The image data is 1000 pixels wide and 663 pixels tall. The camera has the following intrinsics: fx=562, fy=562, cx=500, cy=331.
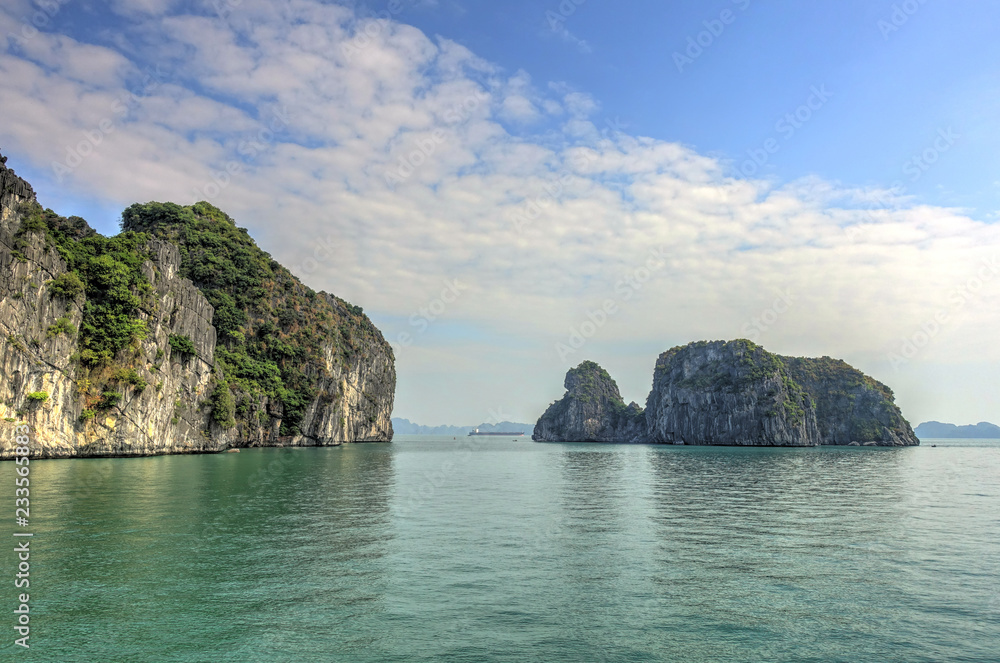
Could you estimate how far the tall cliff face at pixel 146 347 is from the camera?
5040 centimetres

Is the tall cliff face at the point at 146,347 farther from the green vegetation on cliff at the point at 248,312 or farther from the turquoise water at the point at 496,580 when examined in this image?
the turquoise water at the point at 496,580

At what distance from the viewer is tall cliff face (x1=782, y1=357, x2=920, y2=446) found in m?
171

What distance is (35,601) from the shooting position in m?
12.8

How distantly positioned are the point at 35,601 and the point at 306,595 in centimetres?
591

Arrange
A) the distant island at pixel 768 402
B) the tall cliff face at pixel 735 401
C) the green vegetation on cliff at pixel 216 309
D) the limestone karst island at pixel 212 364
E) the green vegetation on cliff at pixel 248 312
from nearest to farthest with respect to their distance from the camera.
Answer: the limestone karst island at pixel 212 364
the green vegetation on cliff at pixel 216 309
the green vegetation on cliff at pixel 248 312
the tall cliff face at pixel 735 401
the distant island at pixel 768 402

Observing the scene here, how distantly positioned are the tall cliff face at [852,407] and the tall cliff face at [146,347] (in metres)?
150

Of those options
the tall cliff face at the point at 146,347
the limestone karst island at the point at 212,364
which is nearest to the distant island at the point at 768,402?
the limestone karst island at the point at 212,364

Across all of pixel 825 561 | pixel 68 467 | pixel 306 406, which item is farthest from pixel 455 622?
pixel 306 406

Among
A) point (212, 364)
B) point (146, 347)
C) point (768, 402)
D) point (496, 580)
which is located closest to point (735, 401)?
point (768, 402)

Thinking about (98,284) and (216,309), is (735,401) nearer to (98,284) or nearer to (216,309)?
(216,309)

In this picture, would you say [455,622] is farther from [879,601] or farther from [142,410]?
[142,410]

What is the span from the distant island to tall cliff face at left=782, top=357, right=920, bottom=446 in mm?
254

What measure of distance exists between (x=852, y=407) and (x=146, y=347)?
18809 cm

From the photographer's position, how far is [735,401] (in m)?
161
